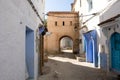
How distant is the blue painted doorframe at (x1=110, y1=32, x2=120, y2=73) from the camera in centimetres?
1072

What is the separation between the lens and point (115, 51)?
1111 centimetres

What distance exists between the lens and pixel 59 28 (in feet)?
90.4

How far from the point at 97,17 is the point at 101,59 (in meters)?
3.05

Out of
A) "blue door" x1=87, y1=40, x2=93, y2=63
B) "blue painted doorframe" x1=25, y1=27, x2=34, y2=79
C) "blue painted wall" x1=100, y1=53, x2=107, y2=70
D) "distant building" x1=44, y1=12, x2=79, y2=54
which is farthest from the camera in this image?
"distant building" x1=44, y1=12, x2=79, y2=54

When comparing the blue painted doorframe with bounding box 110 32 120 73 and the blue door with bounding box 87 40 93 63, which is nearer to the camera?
the blue painted doorframe with bounding box 110 32 120 73

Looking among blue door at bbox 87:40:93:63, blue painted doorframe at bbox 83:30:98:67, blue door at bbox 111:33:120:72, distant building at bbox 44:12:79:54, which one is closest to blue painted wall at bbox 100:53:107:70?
blue door at bbox 111:33:120:72

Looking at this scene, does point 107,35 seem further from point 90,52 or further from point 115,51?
point 90,52

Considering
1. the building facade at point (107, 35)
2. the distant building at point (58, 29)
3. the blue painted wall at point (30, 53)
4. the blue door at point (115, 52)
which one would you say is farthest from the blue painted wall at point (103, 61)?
the distant building at point (58, 29)

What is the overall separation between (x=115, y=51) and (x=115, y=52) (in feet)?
0.18

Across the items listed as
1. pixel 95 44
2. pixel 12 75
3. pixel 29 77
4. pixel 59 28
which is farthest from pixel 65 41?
pixel 12 75

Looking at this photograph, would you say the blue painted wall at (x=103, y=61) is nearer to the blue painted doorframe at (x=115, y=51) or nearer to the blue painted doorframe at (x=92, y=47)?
the blue painted doorframe at (x=115, y=51)

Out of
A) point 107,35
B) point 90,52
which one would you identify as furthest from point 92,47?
point 107,35

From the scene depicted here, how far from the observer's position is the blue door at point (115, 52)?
422 inches

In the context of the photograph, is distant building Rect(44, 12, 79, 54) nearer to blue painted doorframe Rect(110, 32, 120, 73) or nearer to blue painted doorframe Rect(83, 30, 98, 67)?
blue painted doorframe Rect(83, 30, 98, 67)
